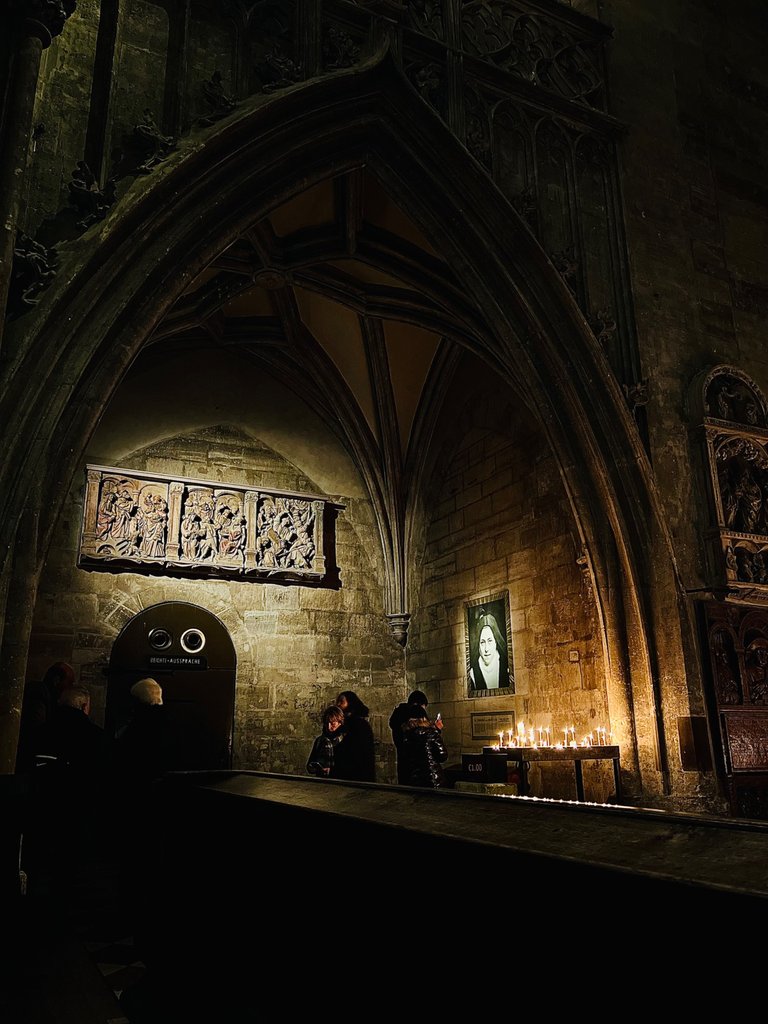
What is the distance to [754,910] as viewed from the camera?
96cm

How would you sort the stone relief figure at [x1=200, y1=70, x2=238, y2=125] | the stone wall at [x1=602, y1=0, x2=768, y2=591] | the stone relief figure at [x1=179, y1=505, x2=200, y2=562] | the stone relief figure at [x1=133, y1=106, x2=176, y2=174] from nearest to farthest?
the stone relief figure at [x1=133, y1=106, x2=176, y2=174] < the stone relief figure at [x1=200, y1=70, x2=238, y2=125] < the stone wall at [x1=602, y1=0, x2=768, y2=591] < the stone relief figure at [x1=179, y1=505, x2=200, y2=562]

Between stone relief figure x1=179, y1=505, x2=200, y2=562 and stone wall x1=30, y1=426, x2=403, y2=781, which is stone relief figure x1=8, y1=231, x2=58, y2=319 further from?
stone relief figure x1=179, y1=505, x2=200, y2=562

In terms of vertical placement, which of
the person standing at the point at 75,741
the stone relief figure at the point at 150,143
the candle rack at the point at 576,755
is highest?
Result: the stone relief figure at the point at 150,143

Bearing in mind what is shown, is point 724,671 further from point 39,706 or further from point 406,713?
point 39,706

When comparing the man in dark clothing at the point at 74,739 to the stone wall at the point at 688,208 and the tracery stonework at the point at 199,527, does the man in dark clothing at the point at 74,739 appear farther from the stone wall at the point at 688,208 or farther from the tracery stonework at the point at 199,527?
the tracery stonework at the point at 199,527

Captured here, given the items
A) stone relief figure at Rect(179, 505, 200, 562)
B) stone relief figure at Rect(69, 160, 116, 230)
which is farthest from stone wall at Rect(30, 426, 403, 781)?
stone relief figure at Rect(69, 160, 116, 230)

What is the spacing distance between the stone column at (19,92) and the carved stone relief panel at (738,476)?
17.1 feet

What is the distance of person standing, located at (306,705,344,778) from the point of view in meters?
6.18

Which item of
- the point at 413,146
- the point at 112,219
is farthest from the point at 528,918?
the point at 413,146

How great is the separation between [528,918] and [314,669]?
8403 mm

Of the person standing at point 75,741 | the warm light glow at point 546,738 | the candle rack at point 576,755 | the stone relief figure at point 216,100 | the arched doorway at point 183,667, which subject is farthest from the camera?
the arched doorway at point 183,667

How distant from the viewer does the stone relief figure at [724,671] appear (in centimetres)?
599

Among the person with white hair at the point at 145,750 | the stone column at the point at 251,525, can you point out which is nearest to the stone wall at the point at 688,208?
the person with white hair at the point at 145,750

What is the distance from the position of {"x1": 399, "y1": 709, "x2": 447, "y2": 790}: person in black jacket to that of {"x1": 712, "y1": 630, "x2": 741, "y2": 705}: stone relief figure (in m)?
2.12
